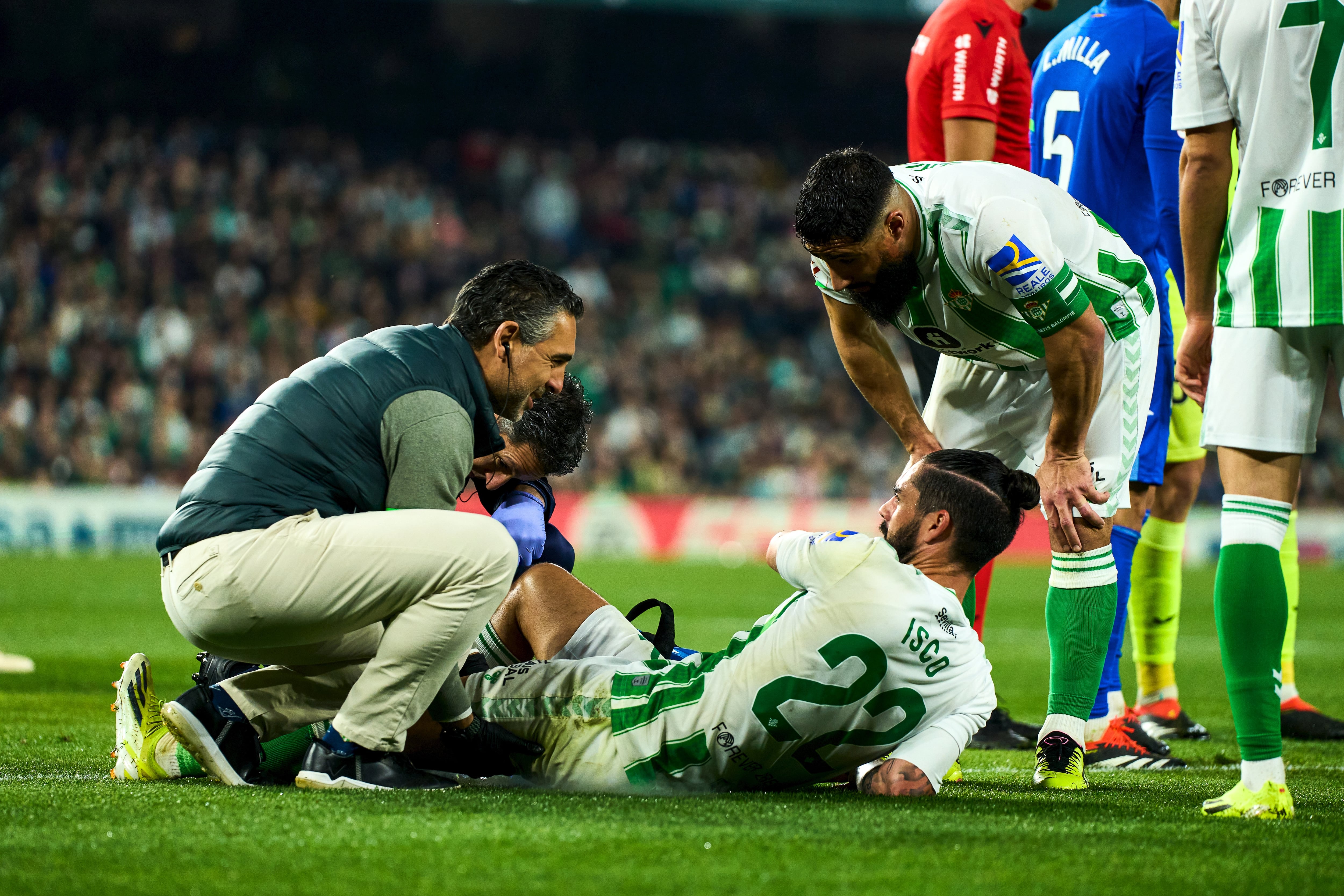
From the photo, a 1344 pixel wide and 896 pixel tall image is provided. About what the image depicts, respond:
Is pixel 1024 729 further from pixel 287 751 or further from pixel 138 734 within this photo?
pixel 138 734

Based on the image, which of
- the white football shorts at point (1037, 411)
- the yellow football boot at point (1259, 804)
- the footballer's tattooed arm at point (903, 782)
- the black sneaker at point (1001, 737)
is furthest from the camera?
the black sneaker at point (1001, 737)

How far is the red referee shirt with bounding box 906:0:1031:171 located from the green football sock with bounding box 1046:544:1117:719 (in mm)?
1772

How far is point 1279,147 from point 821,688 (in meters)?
1.66

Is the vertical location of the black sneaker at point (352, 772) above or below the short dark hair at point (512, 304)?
below

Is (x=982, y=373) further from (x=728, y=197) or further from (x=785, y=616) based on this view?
(x=728, y=197)

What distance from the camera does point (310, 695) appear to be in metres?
3.56

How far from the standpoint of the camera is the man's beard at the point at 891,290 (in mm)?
3699

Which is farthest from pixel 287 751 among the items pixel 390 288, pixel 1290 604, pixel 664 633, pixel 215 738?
pixel 390 288

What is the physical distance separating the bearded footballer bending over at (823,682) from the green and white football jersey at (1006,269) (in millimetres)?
491

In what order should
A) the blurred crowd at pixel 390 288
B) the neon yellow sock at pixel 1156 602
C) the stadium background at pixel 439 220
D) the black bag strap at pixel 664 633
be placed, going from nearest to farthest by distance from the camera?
the black bag strap at pixel 664 633 < the neon yellow sock at pixel 1156 602 < the blurred crowd at pixel 390 288 < the stadium background at pixel 439 220

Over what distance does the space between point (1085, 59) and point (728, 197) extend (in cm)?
1929

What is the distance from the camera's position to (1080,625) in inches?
151

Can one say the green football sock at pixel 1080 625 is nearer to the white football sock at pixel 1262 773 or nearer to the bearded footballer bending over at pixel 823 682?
the bearded footballer bending over at pixel 823 682

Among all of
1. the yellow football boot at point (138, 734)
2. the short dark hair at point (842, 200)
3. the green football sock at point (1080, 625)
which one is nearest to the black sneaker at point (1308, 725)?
the green football sock at point (1080, 625)
